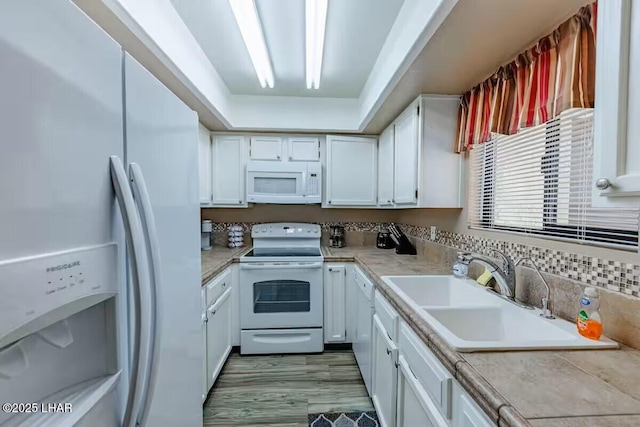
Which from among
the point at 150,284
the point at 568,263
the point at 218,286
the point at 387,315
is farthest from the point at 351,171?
the point at 150,284

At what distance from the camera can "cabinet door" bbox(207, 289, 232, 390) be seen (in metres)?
2.09

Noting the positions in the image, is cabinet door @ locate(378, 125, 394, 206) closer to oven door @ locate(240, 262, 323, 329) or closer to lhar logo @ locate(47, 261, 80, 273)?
oven door @ locate(240, 262, 323, 329)

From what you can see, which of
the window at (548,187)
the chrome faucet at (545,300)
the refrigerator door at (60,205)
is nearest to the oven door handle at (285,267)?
the window at (548,187)

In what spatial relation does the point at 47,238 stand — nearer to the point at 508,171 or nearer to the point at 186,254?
the point at 186,254

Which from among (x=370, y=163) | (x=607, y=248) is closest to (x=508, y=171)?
(x=607, y=248)

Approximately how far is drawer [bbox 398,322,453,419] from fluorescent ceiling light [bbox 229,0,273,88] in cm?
171

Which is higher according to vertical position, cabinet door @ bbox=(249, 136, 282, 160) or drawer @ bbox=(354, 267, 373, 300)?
cabinet door @ bbox=(249, 136, 282, 160)

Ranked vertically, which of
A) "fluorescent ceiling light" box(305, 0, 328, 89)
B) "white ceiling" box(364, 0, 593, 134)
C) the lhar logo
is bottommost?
the lhar logo

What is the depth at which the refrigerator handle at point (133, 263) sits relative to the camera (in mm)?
688

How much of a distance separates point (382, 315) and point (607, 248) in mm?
1060

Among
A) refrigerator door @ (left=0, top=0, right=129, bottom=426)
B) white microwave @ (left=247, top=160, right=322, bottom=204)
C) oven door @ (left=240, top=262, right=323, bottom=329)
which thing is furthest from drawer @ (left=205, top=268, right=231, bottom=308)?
refrigerator door @ (left=0, top=0, right=129, bottom=426)

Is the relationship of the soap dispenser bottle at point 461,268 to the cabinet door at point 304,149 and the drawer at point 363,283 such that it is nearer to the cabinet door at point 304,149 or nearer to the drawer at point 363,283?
the drawer at point 363,283

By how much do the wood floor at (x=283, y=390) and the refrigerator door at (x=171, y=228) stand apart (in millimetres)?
829

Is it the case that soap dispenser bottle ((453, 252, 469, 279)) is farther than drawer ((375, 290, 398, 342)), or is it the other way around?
soap dispenser bottle ((453, 252, 469, 279))
